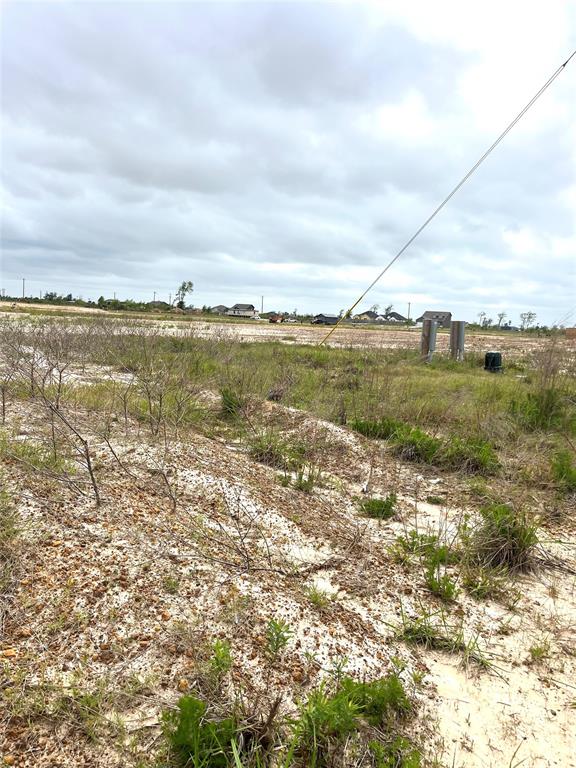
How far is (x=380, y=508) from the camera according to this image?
12.7 feet

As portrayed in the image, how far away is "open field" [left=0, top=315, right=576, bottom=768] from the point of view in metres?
1.76

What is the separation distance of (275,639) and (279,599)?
370 millimetres

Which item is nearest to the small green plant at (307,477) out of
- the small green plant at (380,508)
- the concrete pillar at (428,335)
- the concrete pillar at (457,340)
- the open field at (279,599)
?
the open field at (279,599)

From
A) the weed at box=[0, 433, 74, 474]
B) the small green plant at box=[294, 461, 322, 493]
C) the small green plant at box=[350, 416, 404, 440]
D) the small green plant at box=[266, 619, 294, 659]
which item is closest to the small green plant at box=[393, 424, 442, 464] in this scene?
the small green plant at box=[350, 416, 404, 440]

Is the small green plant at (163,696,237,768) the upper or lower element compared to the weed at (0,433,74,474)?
lower

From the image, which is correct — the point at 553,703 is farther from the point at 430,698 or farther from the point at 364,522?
the point at 364,522

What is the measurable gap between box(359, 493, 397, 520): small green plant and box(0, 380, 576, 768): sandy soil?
0.08 meters

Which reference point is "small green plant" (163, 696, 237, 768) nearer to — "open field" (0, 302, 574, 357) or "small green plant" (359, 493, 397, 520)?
"small green plant" (359, 493, 397, 520)

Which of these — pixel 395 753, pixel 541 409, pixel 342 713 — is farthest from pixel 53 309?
pixel 395 753

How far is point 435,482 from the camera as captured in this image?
468 centimetres

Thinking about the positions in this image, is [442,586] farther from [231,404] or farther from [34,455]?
[231,404]

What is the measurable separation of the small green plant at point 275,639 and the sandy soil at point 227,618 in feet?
0.14

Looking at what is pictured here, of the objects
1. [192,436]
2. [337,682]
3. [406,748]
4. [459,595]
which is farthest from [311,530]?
[192,436]

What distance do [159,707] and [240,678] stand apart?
341 mm
